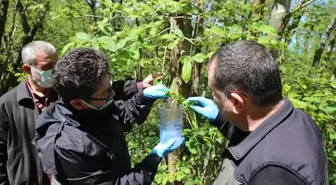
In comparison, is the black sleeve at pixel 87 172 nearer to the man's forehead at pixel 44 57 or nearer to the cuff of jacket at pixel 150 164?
the cuff of jacket at pixel 150 164

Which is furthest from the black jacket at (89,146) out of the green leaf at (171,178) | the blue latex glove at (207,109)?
the green leaf at (171,178)

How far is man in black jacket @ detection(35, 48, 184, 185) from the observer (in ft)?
6.61

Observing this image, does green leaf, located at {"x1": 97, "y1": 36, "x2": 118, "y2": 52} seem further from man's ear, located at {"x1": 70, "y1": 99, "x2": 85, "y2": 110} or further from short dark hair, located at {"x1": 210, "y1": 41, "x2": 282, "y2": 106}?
short dark hair, located at {"x1": 210, "y1": 41, "x2": 282, "y2": 106}

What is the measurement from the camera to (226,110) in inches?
69.8

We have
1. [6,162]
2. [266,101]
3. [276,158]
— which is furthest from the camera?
[6,162]

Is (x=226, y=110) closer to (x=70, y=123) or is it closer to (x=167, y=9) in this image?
(x=70, y=123)

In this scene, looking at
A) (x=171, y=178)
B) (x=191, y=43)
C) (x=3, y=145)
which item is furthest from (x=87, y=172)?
(x=191, y=43)

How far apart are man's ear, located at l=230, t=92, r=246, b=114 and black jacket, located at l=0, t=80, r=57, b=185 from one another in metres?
1.81

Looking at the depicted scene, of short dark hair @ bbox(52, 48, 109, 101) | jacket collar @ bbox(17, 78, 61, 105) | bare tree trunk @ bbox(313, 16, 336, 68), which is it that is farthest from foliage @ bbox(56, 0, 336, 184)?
bare tree trunk @ bbox(313, 16, 336, 68)

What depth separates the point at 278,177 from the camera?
142 centimetres

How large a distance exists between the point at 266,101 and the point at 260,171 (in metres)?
0.33

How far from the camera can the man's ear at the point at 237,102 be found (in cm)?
165

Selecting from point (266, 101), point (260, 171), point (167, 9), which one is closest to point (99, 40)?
point (167, 9)

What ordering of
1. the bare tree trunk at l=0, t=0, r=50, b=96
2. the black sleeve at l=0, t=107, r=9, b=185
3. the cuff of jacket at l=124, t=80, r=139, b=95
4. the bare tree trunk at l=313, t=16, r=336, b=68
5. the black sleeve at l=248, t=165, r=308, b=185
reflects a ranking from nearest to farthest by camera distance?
the black sleeve at l=248, t=165, r=308, b=185 < the cuff of jacket at l=124, t=80, r=139, b=95 < the black sleeve at l=0, t=107, r=9, b=185 < the bare tree trunk at l=313, t=16, r=336, b=68 < the bare tree trunk at l=0, t=0, r=50, b=96
